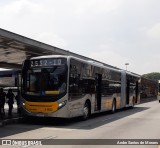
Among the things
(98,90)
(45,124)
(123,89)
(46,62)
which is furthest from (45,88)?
(123,89)

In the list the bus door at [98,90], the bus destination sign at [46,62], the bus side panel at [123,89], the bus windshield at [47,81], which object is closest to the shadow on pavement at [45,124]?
the bus windshield at [47,81]

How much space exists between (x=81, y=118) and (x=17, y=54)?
5774 mm

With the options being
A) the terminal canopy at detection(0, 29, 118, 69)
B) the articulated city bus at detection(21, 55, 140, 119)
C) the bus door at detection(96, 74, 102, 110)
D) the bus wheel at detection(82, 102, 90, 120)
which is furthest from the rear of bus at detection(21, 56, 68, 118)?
the bus door at detection(96, 74, 102, 110)

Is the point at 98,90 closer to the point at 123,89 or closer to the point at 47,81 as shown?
the point at 47,81

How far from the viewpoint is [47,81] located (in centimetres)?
1593

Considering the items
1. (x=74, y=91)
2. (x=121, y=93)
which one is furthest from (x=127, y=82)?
(x=74, y=91)

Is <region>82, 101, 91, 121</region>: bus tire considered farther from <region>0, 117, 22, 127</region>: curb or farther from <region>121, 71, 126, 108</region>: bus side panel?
<region>121, 71, 126, 108</region>: bus side panel

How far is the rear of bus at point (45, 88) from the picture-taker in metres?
15.5

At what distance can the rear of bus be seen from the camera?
15539 mm

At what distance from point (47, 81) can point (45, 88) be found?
333 mm

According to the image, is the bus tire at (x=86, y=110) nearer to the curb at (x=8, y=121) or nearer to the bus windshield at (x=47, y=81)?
the bus windshield at (x=47, y=81)

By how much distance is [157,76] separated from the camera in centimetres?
18638

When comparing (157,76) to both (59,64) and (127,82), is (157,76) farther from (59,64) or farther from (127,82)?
(59,64)

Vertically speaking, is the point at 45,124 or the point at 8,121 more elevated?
the point at 8,121
